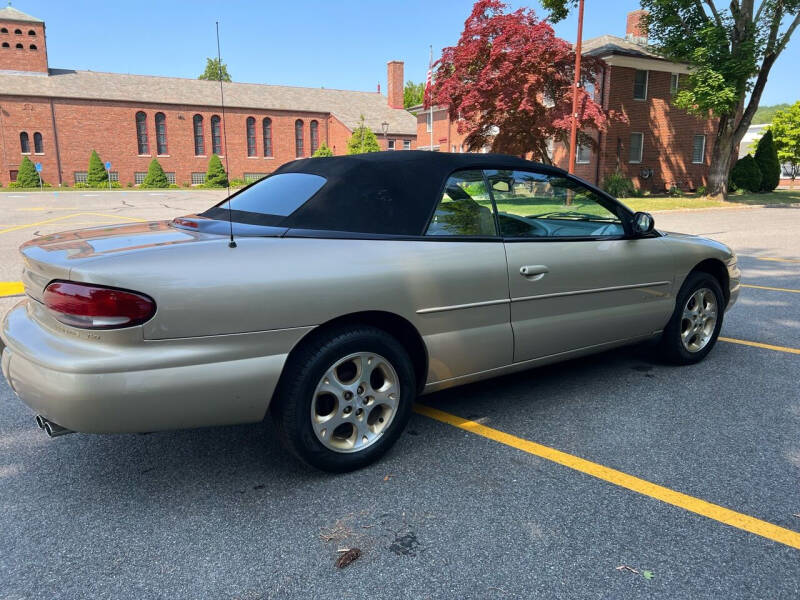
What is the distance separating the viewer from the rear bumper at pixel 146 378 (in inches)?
93.0

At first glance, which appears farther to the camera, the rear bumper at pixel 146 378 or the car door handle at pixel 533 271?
the car door handle at pixel 533 271

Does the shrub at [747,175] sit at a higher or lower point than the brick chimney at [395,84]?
lower

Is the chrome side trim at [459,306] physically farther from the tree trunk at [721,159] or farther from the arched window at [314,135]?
the arched window at [314,135]

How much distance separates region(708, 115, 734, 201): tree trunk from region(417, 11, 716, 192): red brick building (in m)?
5.04

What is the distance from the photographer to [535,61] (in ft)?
74.3

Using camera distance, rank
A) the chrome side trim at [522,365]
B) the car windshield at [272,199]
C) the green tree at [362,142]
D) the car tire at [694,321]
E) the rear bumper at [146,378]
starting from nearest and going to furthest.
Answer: the rear bumper at [146,378] → the car windshield at [272,199] → the chrome side trim at [522,365] → the car tire at [694,321] → the green tree at [362,142]

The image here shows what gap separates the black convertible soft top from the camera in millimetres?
3041

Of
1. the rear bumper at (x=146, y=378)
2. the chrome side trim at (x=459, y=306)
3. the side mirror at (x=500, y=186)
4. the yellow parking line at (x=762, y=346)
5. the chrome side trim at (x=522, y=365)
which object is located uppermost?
the side mirror at (x=500, y=186)

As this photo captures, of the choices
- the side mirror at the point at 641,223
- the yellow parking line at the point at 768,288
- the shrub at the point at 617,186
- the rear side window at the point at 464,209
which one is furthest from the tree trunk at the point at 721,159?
the rear side window at the point at 464,209

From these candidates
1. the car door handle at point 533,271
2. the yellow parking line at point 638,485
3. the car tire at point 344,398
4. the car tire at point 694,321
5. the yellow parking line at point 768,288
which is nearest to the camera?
the yellow parking line at point 638,485

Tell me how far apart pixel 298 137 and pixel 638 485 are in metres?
62.3

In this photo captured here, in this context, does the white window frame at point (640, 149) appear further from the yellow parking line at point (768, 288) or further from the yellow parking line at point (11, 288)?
the yellow parking line at point (11, 288)

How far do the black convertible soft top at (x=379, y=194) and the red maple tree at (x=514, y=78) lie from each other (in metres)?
21.2

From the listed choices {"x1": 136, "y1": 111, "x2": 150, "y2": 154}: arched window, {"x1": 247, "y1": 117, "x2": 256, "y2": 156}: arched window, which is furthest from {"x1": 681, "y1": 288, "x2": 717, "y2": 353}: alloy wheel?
{"x1": 247, "y1": 117, "x2": 256, "y2": 156}: arched window
